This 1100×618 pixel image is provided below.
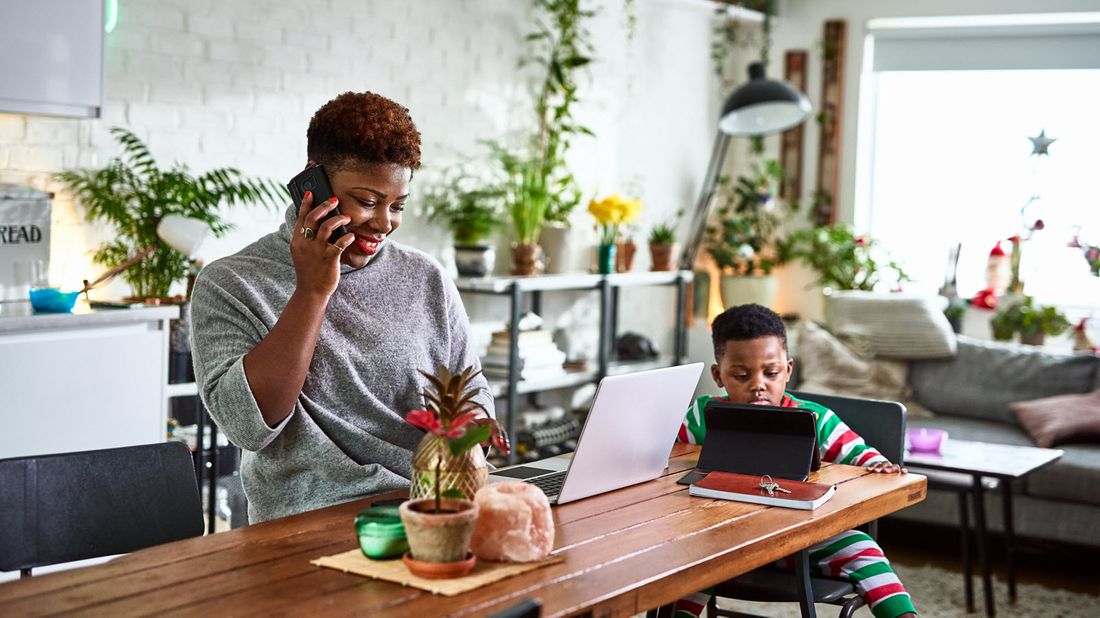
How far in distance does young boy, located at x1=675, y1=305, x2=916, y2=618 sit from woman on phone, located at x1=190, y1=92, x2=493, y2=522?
2.45 ft

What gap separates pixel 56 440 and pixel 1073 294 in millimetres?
4731

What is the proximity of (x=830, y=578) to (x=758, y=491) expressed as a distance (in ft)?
1.65

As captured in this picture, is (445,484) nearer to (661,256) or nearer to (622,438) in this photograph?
(622,438)

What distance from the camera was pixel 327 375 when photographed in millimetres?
2043

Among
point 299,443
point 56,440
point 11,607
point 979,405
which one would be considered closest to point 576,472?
point 299,443

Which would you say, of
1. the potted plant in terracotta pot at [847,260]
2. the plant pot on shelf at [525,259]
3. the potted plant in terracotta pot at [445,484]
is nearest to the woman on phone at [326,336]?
the potted plant in terracotta pot at [445,484]

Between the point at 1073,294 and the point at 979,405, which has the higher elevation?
the point at 1073,294

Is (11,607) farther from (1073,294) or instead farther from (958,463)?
(1073,294)

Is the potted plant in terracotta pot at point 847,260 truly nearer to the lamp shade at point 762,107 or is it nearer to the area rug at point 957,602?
the lamp shade at point 762,107

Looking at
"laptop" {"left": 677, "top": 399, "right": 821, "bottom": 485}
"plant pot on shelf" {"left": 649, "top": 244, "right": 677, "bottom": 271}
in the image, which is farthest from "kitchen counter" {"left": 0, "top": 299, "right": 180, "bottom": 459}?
"plant pot on shelf" {"left": 649, "top": 244, "right": 677, "bottom": 271}

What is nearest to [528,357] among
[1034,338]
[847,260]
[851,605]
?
[847,260]

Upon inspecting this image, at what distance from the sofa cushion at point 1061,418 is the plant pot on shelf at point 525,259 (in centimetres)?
198

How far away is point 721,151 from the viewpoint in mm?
6914

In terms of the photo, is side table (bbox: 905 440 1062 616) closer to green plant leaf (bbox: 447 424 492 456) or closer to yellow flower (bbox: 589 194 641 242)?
yellow flower (bbox: 589 194 641 242)
